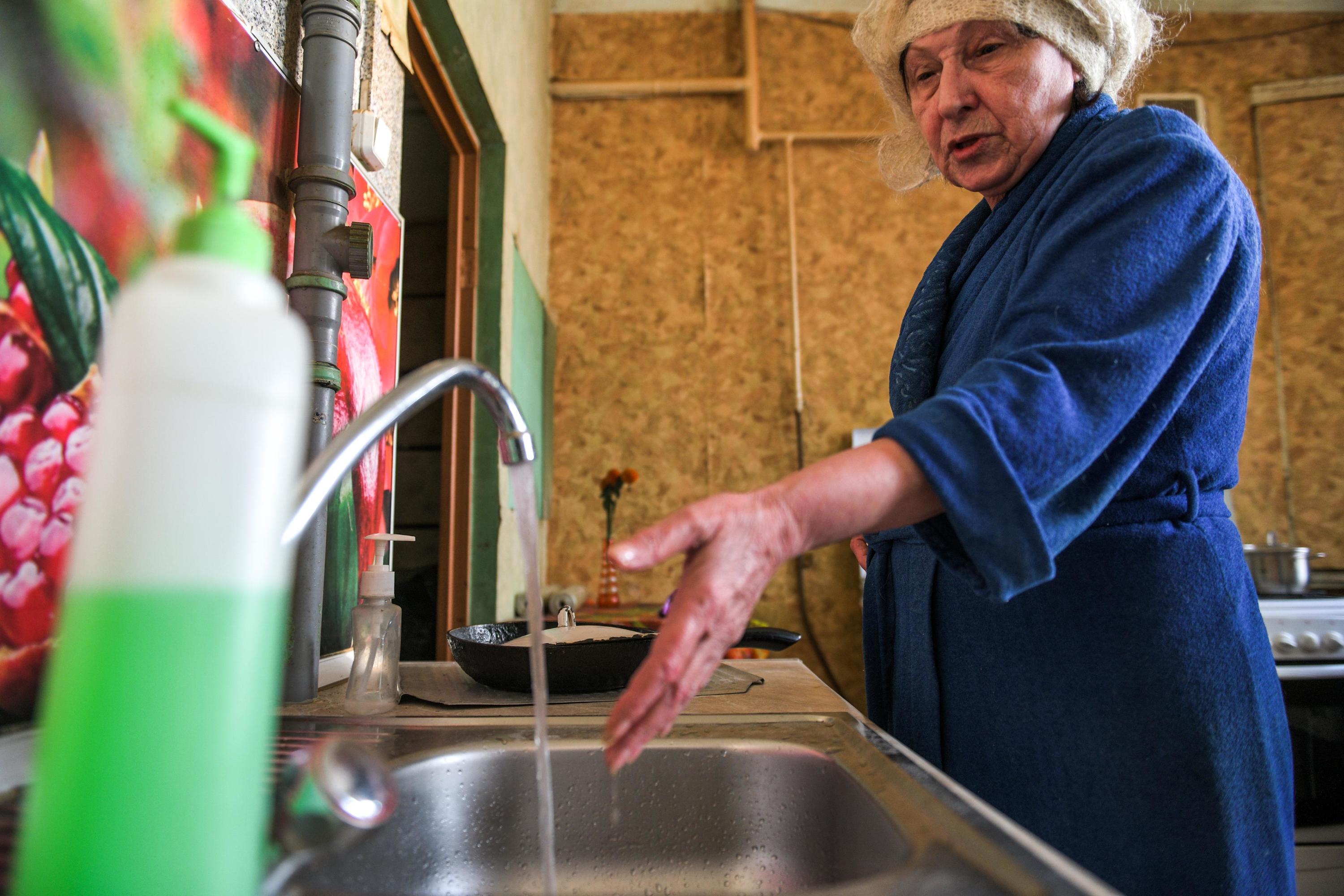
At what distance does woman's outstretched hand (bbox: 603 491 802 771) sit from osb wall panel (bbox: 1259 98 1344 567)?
365 centimetres

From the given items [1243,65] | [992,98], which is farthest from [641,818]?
[1243,65]

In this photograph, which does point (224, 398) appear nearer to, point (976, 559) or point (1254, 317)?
point (976, 559)

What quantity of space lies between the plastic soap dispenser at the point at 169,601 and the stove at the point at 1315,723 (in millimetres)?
2522

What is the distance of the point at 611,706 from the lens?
2.84 feet

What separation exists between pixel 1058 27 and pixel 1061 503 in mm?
568

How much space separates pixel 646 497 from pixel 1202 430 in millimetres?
2673

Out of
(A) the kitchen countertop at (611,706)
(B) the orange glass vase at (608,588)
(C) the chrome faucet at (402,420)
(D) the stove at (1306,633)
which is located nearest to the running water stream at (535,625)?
(C) the chrome faucet at (402,420)

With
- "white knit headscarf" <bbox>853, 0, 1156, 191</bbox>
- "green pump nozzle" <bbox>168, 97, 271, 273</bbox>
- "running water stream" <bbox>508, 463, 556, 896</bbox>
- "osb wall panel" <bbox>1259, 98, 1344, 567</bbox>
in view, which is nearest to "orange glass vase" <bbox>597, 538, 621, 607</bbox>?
"white knit headscarf" <bbox>853, 0, 1156, 191</bbox>

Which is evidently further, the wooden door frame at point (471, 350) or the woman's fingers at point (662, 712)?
the wooden door frame at point (471, 350)

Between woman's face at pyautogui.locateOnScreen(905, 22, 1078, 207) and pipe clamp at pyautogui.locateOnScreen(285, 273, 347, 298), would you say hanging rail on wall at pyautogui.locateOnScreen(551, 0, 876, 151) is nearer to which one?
woman's face at pyautogui.locateOnScreen(905, 22, 1078, 207)

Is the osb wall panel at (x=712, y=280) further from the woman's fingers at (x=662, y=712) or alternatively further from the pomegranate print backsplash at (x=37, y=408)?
the woman's fingers at (x=662, y=712)

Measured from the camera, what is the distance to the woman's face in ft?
2.88

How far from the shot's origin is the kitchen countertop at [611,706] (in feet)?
Result: 2.68

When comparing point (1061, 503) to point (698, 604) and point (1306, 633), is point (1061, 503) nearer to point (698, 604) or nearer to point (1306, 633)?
point (698, 604)
